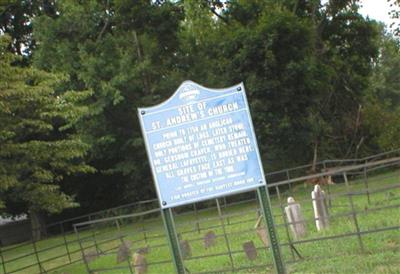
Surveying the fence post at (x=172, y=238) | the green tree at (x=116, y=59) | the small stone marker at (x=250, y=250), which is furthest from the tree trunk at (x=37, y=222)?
the fence post at (x=172, y=238)

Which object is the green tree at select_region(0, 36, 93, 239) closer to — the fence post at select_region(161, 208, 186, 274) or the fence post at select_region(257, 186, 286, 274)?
the fence post at select_region(161, 208, 186, 274)

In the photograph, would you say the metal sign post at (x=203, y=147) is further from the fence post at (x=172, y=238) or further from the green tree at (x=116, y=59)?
the green tree at (x=116, y=59)

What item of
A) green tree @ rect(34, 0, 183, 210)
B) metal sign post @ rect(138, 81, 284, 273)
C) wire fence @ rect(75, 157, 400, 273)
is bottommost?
wire fence @ rect(75, 157, 400, 273)

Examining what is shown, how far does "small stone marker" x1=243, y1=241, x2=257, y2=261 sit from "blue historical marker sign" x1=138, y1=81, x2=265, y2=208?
10.7 feet

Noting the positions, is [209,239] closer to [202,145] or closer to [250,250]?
[250,250]

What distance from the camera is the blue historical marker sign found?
6812mm

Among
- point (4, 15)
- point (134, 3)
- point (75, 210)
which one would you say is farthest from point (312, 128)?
point (4, 15)

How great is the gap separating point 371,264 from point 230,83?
16.5 metres

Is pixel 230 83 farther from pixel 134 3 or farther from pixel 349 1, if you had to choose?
pixel 349 1

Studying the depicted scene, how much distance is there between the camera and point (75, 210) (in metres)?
32.6

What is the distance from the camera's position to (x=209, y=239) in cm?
1223

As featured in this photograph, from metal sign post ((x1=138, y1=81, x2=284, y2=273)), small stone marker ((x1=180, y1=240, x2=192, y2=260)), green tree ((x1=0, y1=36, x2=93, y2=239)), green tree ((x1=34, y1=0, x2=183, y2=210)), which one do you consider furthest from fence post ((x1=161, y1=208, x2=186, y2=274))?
green tree ((x1=34, y1=0, x2=183, y2=210))

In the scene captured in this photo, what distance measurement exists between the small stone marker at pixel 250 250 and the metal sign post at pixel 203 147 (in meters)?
2.92

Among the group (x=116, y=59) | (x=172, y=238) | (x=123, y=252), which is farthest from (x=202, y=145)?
(x=116, y=59)
